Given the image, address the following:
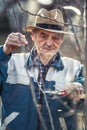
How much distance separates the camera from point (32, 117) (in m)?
3.55

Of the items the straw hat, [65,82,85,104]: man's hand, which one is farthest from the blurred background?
[65,82,85,104]: man's hand

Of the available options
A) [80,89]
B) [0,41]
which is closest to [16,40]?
[80,89]

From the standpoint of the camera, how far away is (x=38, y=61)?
3.70 m

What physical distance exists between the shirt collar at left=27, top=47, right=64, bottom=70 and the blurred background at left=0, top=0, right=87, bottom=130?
0.07 meters

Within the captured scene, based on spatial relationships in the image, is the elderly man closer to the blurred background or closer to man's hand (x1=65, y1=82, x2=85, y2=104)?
the blurred background

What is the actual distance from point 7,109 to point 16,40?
655mm

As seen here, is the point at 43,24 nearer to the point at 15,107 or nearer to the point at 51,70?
the point at 51,70

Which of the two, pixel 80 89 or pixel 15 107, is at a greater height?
pixel 80 89

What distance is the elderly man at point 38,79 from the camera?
3498 millimetres

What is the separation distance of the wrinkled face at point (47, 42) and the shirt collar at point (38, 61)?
0.06 metres

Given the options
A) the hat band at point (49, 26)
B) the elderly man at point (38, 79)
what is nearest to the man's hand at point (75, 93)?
the elderly man at point (38, 79)

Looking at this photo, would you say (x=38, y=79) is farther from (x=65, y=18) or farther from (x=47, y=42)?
(x=65, y=18)

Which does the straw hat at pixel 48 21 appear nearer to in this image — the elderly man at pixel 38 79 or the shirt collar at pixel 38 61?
the elderly man at pixel 38 79

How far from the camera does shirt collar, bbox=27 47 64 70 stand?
366 centimetres
